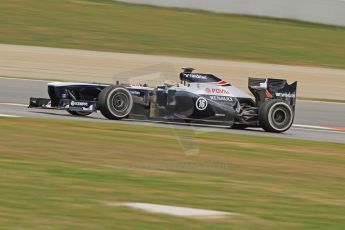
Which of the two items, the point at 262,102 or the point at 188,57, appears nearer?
the point at 262,102

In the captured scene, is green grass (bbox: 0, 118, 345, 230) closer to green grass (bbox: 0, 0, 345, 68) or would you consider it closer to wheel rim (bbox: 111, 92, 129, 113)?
wheel rim (bbox: 111, 92, 129, 113)

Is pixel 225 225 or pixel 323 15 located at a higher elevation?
pixel 323 15

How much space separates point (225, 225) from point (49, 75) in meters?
13.5

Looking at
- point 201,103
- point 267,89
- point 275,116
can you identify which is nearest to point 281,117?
point 275,116

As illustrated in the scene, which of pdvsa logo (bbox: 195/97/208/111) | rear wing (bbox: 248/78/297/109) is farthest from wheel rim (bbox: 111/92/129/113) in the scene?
rear wing (bbox: 248/78/297/109)

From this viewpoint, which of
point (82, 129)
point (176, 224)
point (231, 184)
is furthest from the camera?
point (82, 129)

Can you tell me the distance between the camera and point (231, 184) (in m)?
8.22

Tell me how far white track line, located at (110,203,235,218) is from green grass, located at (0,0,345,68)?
16680 mm

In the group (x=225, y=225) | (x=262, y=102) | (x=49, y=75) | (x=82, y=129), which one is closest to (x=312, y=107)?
(x=262, y=102)

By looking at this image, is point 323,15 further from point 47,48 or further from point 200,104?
point 200,104

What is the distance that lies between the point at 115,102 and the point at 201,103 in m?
1.34

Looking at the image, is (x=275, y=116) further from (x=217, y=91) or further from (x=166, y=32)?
(x=166, y=32)

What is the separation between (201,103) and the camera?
12766 mm

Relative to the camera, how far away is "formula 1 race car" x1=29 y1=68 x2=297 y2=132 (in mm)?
12656
